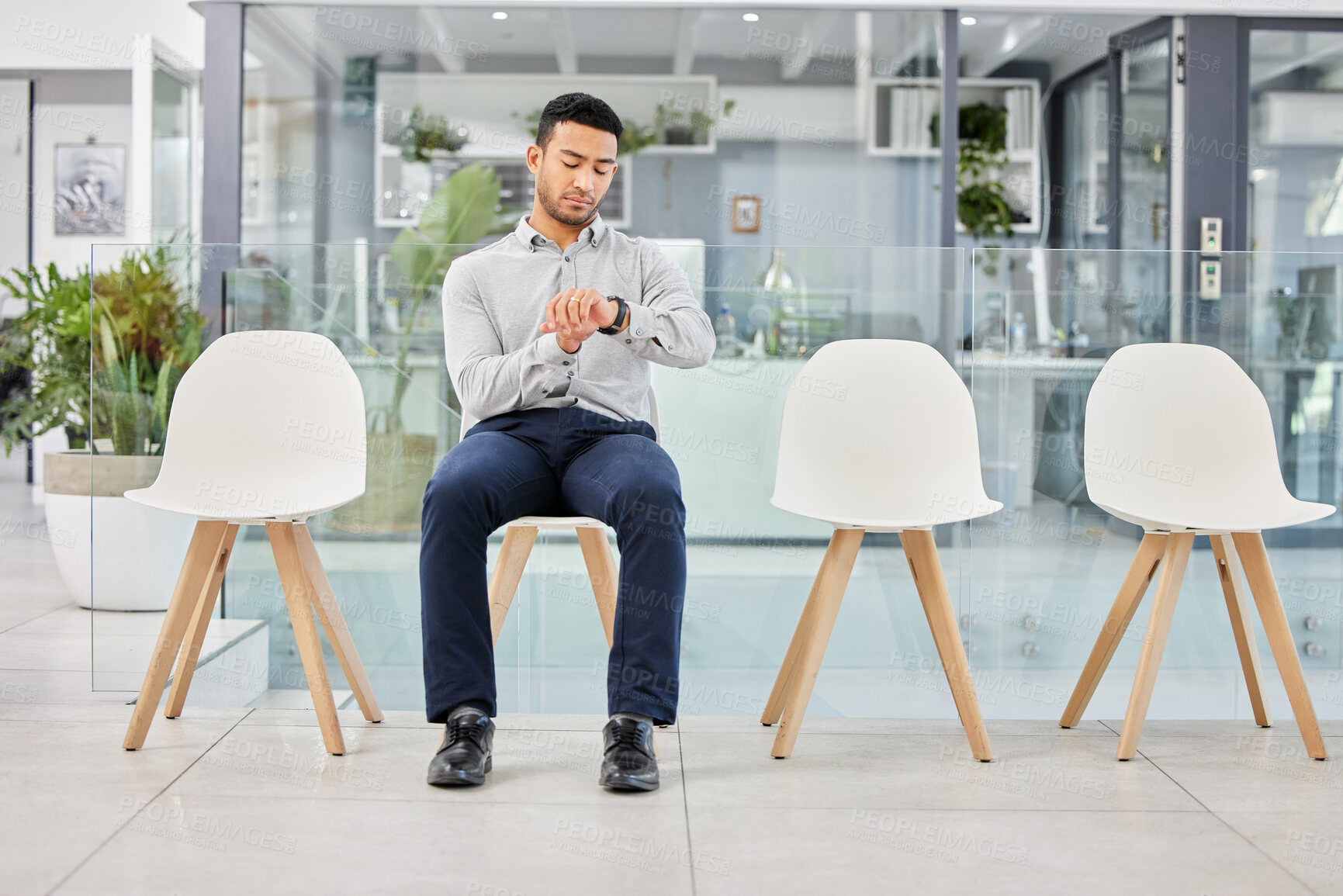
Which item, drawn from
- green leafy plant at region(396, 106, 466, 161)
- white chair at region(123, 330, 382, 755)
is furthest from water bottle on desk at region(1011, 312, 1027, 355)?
green leafy plant at region(396, 106, 466, 161)

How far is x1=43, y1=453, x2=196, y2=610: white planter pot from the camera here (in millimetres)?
2256

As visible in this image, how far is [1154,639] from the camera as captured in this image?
73.5 inches

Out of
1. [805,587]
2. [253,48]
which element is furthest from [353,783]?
[253,48]

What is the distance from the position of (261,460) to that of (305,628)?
1.14 feet

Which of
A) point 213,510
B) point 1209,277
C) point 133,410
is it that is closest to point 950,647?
point 1209,277

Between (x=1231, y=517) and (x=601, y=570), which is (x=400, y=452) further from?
(x=1231, y=517)

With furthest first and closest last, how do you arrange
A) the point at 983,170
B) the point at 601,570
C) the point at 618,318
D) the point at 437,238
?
1. the point at 983,170
2. the point at 437,238
3. the point at 601,570
4. the point at 618,318

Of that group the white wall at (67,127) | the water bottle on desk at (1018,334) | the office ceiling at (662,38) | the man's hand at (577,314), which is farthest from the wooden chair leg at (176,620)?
the white wall at (67,127)

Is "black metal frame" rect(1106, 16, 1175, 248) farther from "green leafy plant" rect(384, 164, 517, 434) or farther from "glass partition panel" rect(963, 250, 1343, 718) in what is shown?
"green leafy plant" rect(384, 164, 517, 434)

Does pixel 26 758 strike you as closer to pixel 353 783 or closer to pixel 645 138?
pixel 353 783

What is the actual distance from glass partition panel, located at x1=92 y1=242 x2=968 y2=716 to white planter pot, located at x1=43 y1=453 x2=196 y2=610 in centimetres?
2

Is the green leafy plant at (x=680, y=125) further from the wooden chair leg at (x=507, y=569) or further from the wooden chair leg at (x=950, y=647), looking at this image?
the wooden chair leg at (x=950, y=647)

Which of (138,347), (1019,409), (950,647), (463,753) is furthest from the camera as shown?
(1019,409)

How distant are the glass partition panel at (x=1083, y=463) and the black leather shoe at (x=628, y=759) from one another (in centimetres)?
96
